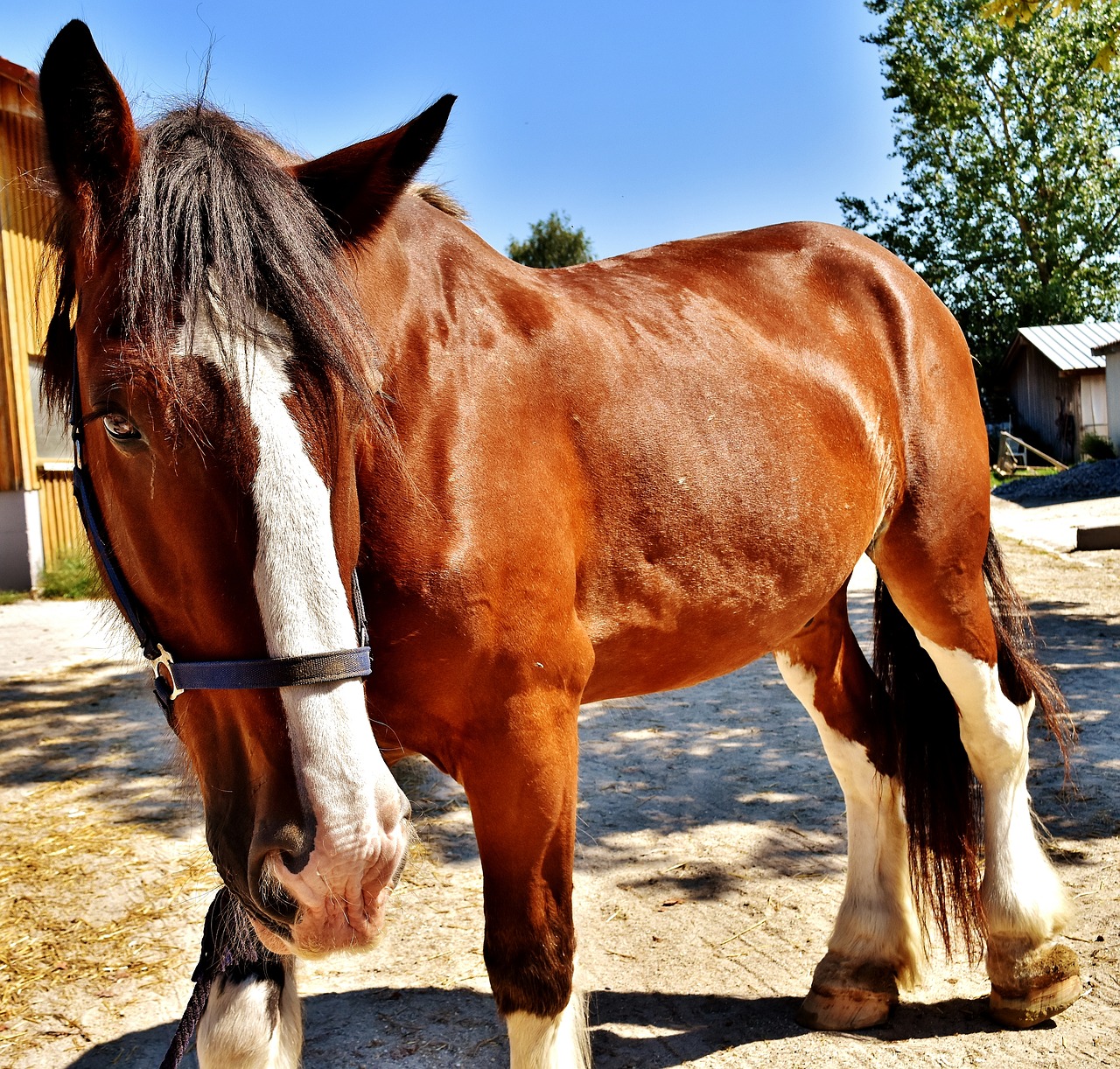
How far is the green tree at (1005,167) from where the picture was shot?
104ft

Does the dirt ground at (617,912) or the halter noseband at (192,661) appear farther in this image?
the dirt ground at (617,912)

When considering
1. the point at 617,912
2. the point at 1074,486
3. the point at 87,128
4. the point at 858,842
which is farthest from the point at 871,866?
the point at 1074,486

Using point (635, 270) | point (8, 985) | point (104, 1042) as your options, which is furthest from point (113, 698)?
point (635, 270)

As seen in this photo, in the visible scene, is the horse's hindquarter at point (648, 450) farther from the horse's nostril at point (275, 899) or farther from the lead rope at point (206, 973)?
the lead rope at point (206, 973)

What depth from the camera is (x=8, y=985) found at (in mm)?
2818

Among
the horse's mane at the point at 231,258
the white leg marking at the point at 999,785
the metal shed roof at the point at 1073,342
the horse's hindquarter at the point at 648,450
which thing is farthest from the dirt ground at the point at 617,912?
the metal shed roof at the point at 1073,342

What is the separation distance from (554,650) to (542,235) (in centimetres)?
3083

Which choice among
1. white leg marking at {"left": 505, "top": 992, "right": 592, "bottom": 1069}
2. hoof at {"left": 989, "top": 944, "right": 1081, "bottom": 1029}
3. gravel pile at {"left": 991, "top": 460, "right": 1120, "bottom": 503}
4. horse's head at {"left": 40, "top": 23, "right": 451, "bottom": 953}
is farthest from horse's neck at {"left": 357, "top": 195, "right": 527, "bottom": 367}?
gravel pile at {"left": 991, "top": 460, "right": 1120, "bottom": 503}

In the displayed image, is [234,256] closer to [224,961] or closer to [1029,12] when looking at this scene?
[224,961]

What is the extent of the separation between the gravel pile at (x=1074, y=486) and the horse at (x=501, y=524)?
692 inches

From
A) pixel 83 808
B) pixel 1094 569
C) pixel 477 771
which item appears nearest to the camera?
pixel 477 771

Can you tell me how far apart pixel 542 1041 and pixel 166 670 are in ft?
3.44

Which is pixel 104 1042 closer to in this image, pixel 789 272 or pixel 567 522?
pixel 567 522

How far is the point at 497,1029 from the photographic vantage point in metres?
2.56
